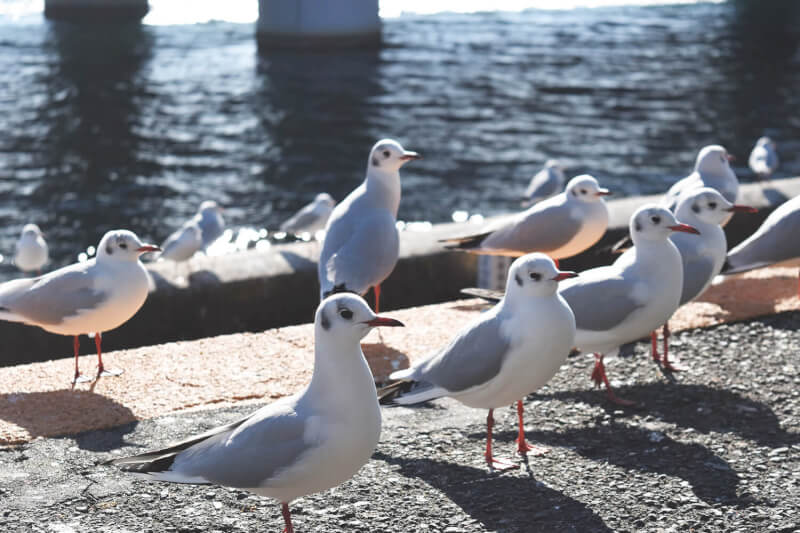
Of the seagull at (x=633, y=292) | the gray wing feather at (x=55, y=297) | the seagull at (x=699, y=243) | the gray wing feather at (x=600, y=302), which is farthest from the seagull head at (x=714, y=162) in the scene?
the gray wing feather at (x=55, y=297)

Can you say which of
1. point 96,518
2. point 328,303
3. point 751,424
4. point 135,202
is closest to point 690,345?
point 751,424

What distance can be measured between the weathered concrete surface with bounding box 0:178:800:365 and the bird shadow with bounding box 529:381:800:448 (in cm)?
185

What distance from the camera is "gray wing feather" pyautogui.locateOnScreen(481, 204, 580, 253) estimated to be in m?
7.46

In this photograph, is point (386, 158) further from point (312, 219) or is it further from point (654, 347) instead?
point (312, 219)

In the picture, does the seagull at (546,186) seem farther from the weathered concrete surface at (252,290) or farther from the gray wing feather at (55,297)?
the gray wing feather at (55,297)

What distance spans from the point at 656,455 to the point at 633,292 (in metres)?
0.95

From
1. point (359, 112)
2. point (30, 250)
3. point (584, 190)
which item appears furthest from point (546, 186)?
point (359, 112)

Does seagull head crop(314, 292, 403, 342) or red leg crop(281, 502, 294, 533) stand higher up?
seagull head crop(314, 292, 403, 342)

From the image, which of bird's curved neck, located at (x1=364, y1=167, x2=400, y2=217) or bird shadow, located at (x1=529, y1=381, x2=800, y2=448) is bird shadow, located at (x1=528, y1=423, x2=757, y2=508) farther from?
bird's curved neck, located at (x1=364, y1=167, x2=400, y2=217)

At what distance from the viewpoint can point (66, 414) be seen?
18.6ft

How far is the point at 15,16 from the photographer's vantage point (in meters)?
33.6

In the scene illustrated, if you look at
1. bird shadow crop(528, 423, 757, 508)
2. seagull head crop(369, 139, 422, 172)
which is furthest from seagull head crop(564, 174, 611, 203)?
bird shadow crop(528, 423, 757, 508)

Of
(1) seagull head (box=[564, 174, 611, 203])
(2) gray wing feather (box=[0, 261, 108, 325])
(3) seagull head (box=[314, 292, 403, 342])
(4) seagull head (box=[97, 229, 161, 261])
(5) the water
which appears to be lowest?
(5) the water

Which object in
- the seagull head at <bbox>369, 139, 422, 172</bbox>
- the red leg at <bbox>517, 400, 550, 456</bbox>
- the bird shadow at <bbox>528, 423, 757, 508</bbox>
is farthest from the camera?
the seagull head at <bbox>369, 139, 422, 172</bbox>
